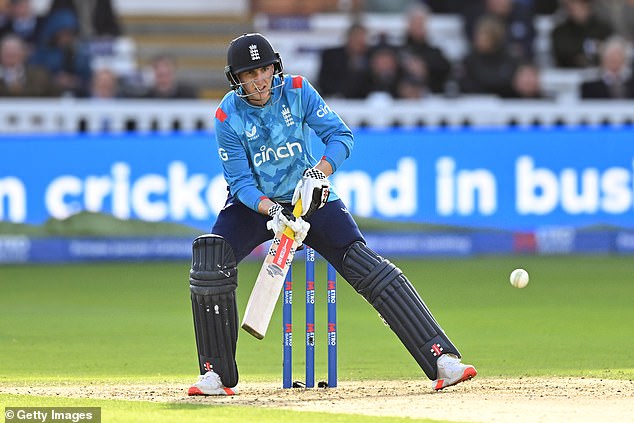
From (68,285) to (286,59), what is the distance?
23.8 feet

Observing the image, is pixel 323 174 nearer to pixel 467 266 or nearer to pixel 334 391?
pixel 334 391

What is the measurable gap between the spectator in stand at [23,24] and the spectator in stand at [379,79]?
12.9ft

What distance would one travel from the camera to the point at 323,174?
8.00 metres

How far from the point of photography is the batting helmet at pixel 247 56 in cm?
805

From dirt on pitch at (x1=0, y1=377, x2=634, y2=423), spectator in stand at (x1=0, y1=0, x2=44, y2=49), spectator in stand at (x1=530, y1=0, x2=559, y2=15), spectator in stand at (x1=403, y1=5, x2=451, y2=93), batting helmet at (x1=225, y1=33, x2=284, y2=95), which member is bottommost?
dirt on pitch at (x1=0, y1=377, x2=634, y2=423)

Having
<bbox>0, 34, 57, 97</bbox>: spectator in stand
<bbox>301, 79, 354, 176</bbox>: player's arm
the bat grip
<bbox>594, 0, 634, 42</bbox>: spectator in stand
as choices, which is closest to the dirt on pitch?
the bat grip

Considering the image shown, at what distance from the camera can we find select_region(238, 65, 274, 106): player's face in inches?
318

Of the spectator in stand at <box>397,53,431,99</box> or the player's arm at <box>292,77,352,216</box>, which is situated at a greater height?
the spectator in stand at <box>397,53,431,99</box>

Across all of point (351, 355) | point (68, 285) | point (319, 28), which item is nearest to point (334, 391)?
point (351, 355)

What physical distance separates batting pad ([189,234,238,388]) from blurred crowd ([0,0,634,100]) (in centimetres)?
935

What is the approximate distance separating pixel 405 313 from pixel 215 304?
0.97 m
